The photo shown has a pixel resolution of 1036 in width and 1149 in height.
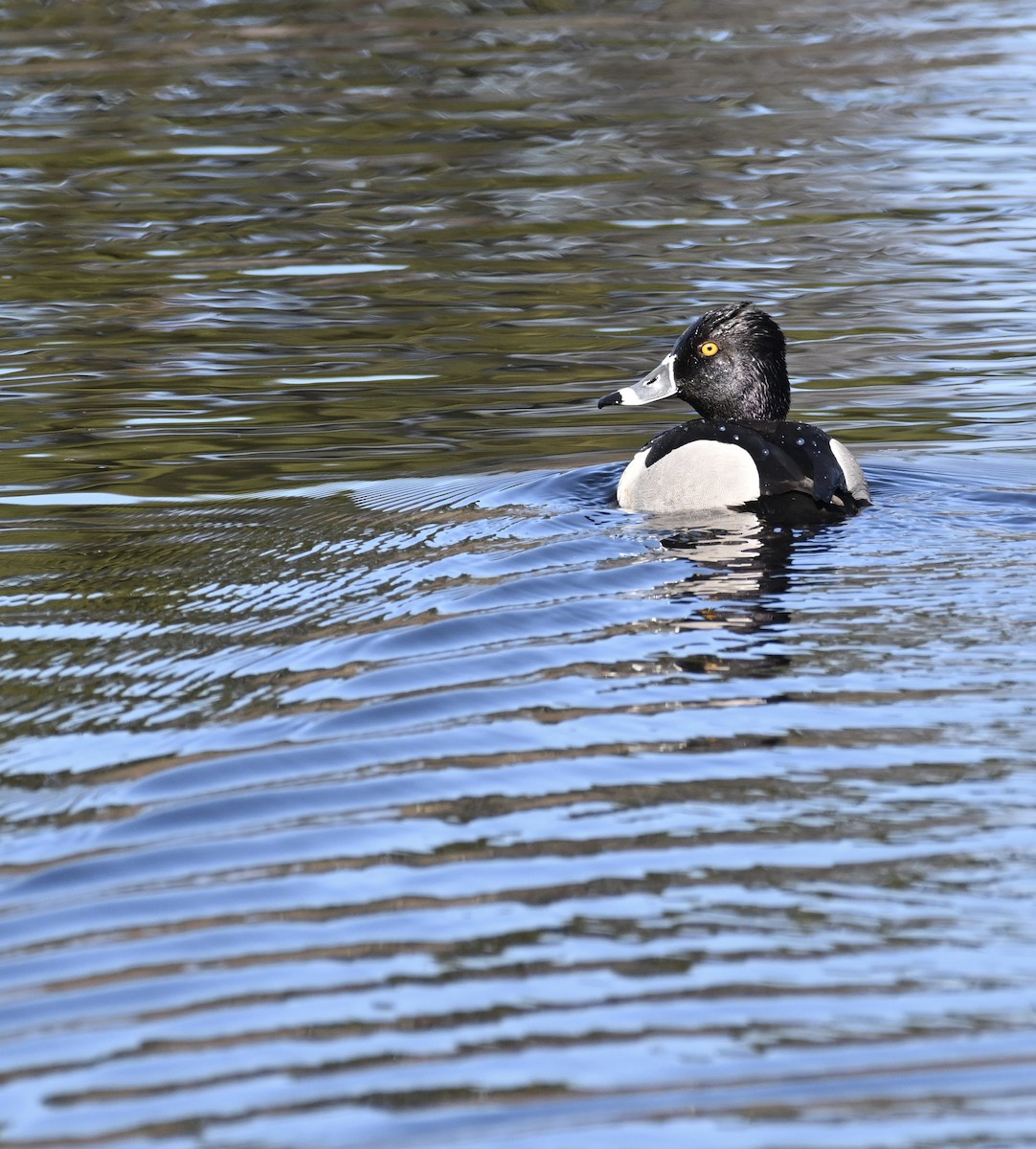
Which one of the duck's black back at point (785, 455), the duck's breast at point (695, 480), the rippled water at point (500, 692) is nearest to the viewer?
the rippled water at point (500, 692)

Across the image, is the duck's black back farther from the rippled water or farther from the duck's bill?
the duck's bill

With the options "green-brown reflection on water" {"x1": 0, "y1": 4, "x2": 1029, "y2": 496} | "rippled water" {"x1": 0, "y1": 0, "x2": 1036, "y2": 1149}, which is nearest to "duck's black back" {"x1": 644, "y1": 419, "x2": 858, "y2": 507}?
"rippled water" {"x1": 0, "y1": 0, "x2": 1036, "y2": 1149}

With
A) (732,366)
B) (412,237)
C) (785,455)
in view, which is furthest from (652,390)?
(412,237)

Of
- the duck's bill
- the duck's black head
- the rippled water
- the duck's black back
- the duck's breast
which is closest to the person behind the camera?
the rippled water

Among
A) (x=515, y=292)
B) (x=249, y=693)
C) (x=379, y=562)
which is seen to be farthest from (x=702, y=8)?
(x=249, y=693)

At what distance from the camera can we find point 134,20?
71.8 feet

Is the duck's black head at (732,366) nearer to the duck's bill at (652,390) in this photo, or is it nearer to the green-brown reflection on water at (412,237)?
the duck's bill at (652,390)

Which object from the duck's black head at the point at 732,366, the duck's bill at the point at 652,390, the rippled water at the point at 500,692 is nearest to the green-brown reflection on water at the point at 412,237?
the rippled water at the point at 500,692

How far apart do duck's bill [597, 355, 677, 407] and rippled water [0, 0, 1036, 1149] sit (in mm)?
295

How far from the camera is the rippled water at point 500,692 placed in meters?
3.32

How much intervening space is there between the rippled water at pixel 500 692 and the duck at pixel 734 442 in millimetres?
139

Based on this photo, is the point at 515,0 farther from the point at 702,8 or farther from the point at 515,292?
the point at 515,292

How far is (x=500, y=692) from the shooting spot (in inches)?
201

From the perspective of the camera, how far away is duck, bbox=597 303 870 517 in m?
7.07
